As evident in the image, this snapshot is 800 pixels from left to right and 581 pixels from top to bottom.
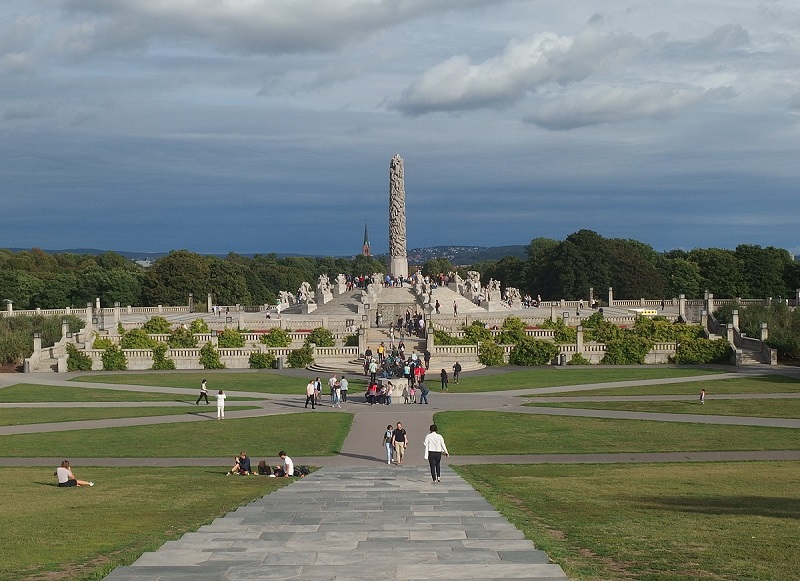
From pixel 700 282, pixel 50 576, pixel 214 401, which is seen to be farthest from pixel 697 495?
pixel 700 282

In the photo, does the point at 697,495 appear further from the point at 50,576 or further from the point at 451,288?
the point at 451,288

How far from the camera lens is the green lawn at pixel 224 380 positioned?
5169 centimetres

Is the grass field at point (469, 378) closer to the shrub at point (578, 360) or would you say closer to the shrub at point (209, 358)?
the shrub at point (209, 358)

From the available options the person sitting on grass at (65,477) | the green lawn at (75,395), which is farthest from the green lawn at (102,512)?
the green lawn at (75,395)

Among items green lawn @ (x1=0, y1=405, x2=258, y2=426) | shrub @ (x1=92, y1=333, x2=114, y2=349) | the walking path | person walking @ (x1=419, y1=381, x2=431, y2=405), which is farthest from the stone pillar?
the walking path

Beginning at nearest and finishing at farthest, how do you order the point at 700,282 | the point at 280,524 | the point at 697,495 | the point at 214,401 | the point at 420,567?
the point at 420,567 → the point at 280,524 → the point at 697,495 → the point at 214,401 → the point at 700,282

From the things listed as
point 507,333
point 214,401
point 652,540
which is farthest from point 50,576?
point 507,333

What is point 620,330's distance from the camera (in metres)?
64.6

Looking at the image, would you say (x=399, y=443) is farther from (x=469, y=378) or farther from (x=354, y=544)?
(x=469, y=378)

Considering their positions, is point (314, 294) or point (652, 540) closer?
point (652, 540)

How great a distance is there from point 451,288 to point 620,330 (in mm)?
33425

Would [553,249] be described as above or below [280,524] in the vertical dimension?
above

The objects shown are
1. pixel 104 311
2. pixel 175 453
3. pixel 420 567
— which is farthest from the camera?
pixel 104 311

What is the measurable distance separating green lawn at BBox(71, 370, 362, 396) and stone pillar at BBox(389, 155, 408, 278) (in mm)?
43117
